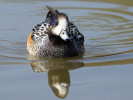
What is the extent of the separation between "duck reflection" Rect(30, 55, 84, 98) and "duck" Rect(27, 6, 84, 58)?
0.21 metres

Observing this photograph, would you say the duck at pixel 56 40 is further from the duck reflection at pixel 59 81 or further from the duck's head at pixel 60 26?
the duck reflection at pixel 59 81

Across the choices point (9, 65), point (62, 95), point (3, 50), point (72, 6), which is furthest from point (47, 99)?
point (72, 6)

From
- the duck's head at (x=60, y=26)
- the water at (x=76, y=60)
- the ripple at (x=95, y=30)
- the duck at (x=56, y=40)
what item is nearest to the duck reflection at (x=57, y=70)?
the water at (x=76, y=60)

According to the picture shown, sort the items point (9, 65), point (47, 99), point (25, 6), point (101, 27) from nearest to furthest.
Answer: point (47, 99) → point (9, 65) → point (101, 27) → point (25, 6)

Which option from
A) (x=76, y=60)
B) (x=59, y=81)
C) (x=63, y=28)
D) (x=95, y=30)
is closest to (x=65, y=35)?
(x=63, y=28)

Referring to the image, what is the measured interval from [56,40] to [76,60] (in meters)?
0.62

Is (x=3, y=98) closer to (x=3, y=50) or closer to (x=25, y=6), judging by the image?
(x=3, y=50)

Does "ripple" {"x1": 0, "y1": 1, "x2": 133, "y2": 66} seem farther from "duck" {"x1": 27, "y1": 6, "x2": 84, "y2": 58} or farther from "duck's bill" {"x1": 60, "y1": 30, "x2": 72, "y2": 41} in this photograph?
"duck's bill" {"x1": 60, "y1": 30, "x2": 72, "y2": 41}

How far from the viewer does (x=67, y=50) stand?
958 cm

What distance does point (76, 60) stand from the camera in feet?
31.2

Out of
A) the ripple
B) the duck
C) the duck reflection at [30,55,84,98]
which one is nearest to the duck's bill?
the duck

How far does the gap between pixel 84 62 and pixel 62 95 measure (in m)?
1.94

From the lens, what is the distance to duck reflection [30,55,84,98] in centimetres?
784

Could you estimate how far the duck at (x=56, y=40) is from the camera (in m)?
8.91
